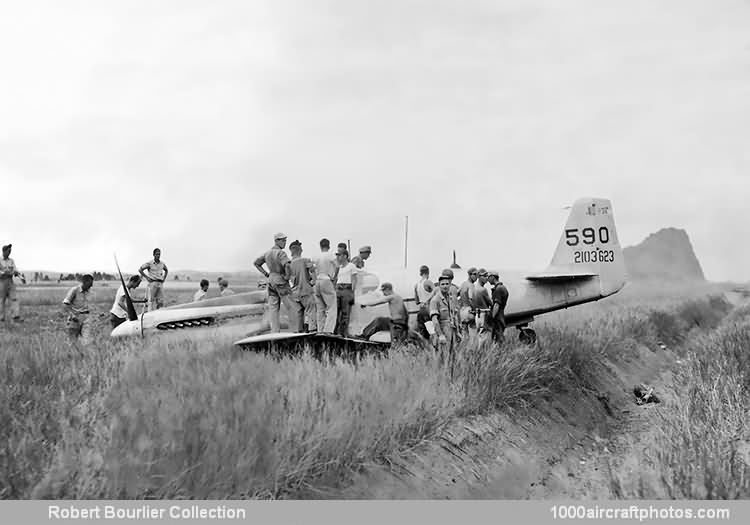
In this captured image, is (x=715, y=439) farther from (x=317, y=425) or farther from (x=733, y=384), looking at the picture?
(x=317, y=425)

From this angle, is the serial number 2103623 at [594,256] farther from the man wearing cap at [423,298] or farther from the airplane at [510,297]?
the man wearing cap at [423,298]

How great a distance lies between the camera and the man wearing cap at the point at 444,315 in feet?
30.5

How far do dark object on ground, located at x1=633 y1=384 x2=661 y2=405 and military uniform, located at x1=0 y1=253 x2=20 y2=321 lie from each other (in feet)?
44.1

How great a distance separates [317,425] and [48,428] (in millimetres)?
2115

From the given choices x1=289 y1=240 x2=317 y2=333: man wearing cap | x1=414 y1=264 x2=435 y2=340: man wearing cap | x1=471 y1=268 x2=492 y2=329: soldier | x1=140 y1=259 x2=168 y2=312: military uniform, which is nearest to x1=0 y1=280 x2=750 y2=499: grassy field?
x1=289 y1=240 x2=317 y2=333: man wearing cap

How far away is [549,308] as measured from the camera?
14.0 metres

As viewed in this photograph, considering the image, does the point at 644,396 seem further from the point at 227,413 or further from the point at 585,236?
the point at 227,413

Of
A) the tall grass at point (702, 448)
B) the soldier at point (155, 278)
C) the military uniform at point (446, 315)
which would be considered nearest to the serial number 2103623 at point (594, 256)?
the tall grass at point (702, 448)

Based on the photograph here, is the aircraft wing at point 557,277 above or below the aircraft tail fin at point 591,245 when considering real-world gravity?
below

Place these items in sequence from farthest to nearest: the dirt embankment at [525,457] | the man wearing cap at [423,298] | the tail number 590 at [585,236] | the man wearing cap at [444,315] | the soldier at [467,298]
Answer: the tail number 590 at [585,236] → the soldier at [467,298] → the man wearing cap at [423,298] → the man wearing cap at [444,315] → the dirt embankment at [525,457]

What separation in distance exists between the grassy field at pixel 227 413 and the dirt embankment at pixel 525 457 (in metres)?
0.20

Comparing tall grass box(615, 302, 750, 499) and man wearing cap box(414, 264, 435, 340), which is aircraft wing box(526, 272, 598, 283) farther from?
tall grass box(615, 302, 750, 499)

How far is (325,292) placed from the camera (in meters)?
9.50

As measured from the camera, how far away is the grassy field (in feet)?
13.9
